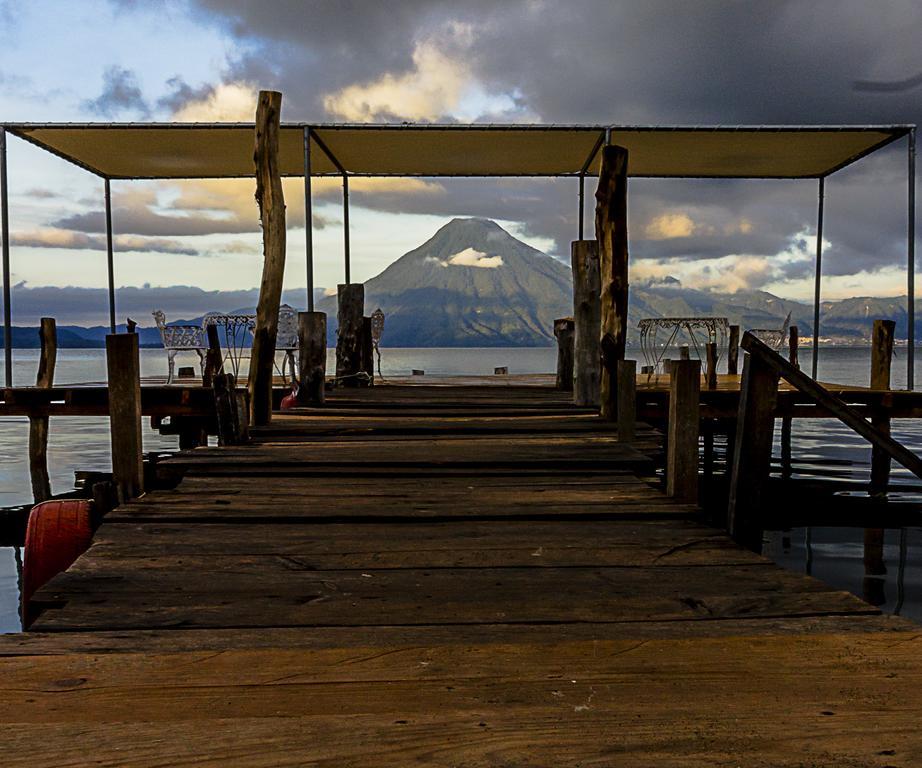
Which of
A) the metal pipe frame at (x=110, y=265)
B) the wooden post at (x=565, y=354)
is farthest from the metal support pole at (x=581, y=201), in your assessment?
the metal pipe frame at (x=110, y=265)

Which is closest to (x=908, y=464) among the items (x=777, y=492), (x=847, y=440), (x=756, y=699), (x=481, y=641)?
(x=756, y=699)

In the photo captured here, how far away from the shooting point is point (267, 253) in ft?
20.1

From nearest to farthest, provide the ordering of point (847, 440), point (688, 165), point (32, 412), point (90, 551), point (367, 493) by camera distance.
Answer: point (90, 551) → point (367, 493) → point (32, 412) → point (688, 165) → point (847, 440)

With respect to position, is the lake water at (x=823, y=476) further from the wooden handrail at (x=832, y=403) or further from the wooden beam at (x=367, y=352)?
the wooden beam at (x=367, y=352)

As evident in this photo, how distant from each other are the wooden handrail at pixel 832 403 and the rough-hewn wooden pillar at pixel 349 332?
5.66 m

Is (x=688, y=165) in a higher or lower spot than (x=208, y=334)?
higher

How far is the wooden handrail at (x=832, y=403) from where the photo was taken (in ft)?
11.4

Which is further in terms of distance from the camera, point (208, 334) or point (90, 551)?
point (208, 334)

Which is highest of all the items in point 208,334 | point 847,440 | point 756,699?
point 208,334

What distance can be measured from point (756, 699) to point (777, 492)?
880cm

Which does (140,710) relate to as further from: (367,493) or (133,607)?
(367,493)

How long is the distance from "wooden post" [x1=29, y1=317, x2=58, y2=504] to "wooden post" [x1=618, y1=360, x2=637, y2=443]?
26.1ft

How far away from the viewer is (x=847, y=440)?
1972 cm

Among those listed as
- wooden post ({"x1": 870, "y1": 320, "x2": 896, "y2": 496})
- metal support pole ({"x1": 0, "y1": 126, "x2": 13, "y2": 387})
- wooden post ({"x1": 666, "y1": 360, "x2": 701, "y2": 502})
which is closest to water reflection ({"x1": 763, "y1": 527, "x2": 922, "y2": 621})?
wooden post ({"x1": 870, "y1": 320, "x2": 896, "y2": 496})
